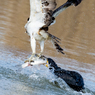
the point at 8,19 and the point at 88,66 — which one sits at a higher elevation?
the point at 8,19

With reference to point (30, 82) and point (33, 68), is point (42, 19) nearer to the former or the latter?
point (30, 82)

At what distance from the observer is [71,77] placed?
554cm

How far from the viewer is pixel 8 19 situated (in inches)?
469

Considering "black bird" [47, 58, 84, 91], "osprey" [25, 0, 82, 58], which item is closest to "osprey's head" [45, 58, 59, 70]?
"black bird" [47, 58, 84, 91]

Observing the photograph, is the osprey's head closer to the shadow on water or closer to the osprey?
the shadow on water

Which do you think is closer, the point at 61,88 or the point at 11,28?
the point at 61,88

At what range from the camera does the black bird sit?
543cm

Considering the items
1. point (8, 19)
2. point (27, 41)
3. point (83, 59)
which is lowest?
point (83, 59)

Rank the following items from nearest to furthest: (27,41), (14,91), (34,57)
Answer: (14,91) < (34,57) < (27,41)

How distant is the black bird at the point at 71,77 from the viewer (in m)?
5.43

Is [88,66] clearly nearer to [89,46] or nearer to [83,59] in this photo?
[83,59]

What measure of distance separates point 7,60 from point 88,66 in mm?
2535

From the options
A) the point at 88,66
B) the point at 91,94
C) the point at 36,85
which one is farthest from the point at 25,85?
the point at 88,66

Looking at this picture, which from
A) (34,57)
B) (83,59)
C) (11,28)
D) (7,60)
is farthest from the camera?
(11,28)
